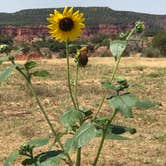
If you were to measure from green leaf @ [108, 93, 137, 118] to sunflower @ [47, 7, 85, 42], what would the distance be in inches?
14.4

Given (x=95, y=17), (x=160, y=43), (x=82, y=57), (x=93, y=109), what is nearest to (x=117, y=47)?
(x=82, y=57)

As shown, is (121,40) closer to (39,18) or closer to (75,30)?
(75,30)

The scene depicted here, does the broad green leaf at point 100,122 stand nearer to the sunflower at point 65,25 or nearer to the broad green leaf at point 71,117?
the broad green leaf at point 71,117

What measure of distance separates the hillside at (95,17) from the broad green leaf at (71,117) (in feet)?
209

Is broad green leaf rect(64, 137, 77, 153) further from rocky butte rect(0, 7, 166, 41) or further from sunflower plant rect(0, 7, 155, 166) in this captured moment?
rocky butte rect(0, 7, 166, 41)

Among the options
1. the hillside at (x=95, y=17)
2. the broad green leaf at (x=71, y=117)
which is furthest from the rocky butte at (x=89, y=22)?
the broad green leaf at (x=71, y=117)

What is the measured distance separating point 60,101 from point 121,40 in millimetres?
8203

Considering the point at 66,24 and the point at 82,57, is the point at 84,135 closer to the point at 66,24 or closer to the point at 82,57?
the point at 82,57

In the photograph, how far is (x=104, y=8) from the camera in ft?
241

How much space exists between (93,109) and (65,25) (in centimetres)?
729

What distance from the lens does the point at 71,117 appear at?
7.82ft

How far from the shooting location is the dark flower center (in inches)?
95.6

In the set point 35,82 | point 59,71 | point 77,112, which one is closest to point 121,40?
point 77,112

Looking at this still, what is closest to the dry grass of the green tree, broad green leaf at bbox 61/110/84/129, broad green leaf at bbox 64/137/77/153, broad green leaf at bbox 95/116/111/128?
broad green leaf at bbox 95/116/111/128
